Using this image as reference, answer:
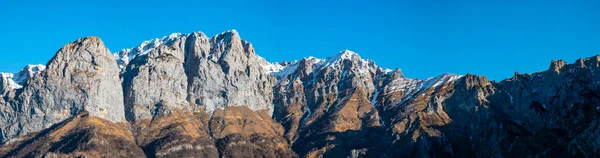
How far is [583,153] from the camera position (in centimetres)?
19750

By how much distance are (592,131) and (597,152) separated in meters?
8.95

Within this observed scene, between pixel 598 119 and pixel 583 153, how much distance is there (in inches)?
443

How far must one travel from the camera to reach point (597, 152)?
191 m

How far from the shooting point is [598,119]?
200m

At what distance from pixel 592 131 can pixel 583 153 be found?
6911 millimetres

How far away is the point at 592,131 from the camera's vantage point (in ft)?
649

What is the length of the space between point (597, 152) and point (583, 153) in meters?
6.92

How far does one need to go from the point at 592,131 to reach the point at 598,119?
15.2 ft

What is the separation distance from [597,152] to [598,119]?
13109 millimetres
